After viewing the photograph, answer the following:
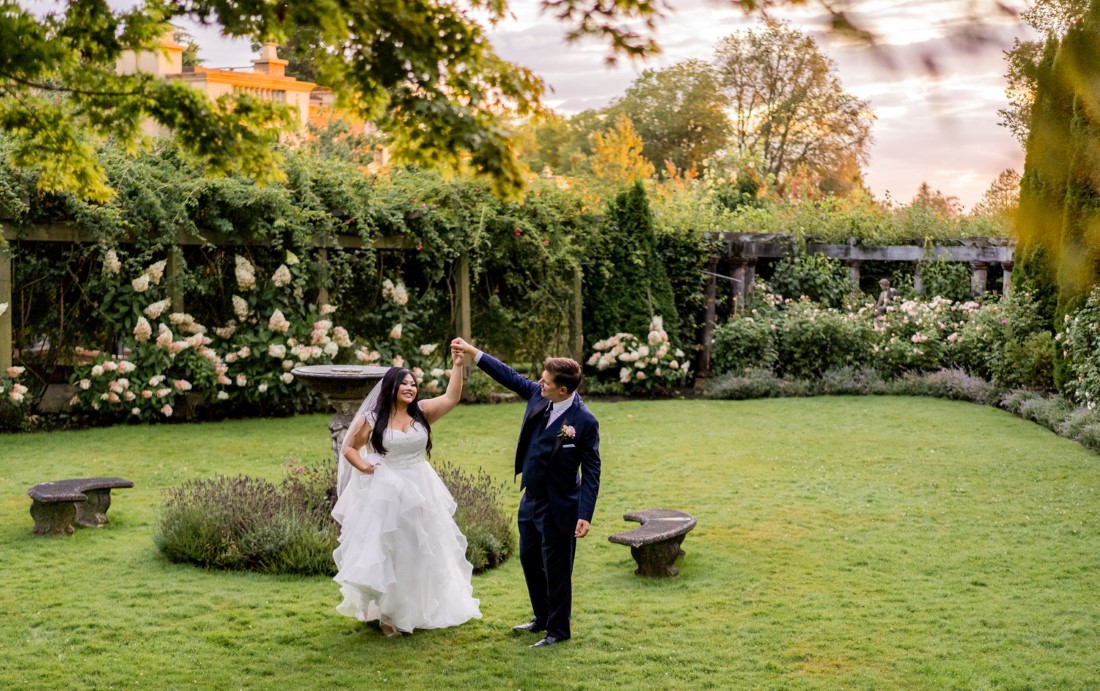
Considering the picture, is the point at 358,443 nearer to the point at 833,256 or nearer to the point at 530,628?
the point at 530,628

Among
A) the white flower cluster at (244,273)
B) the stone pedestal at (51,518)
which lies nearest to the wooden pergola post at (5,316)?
the white flower cluster at (244,273)

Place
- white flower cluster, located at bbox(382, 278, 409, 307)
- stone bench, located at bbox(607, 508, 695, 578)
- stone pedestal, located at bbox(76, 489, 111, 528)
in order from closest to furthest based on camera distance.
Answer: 1. stone bench, located at bbox(607, 508, 695, 578)
2. stone pedestal, located at bbox(76, 489, 111, 528)
3. white flower cluster, located at bbox(382, 278, 409, 307)

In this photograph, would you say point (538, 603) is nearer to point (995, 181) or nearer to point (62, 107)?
point (62, 107)

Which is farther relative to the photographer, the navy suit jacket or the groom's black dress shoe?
the groom's black dress shoe

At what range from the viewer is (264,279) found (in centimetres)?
1346

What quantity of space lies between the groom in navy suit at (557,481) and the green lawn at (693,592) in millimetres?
420

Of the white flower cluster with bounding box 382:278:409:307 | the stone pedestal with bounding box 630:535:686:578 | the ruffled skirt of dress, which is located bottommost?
the stone pedestal with bounding box 630:535:686:578

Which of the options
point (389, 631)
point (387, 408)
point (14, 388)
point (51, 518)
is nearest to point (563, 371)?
point (387, 408)

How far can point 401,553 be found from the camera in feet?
19.2

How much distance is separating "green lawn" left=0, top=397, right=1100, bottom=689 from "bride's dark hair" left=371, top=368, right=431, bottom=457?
1.02 meters

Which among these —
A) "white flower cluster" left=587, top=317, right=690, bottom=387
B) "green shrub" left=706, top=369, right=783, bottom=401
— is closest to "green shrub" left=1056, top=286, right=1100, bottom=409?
"green shrub" left=706, top=369, right=783, bottom=401

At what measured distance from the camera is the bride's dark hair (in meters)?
6.01

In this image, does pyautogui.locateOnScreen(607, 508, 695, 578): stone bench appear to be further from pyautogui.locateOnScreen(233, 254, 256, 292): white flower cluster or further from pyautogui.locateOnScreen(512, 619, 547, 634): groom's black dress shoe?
pyautogui.locateOnScreen(233, 254, 256, 292): white flower cluster

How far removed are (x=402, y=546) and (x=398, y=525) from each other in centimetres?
11
